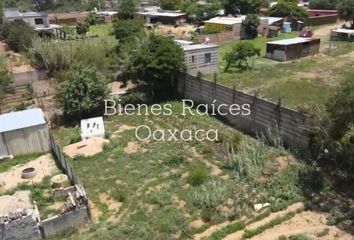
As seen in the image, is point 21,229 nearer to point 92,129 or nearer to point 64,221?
point 64,221

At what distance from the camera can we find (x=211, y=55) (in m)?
25.1

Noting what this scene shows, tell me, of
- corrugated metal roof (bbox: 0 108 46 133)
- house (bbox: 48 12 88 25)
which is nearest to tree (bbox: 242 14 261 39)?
corrugated metal roof (bbox: 0 108 46 133)

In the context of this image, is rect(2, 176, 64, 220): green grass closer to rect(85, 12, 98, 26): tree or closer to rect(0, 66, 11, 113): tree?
rect(0, 66, 11, 113): tree

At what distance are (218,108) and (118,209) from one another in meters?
8.35

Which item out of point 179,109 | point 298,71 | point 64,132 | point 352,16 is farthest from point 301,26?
point 64,132

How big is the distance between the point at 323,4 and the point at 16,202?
170 feet

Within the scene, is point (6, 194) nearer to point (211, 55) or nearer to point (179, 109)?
point (179, 109)

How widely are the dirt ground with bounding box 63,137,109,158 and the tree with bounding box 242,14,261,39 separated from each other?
25501mm

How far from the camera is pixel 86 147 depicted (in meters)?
16.5

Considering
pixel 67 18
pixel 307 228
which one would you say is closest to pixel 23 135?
pixel 307 228

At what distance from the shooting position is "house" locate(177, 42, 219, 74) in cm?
2398

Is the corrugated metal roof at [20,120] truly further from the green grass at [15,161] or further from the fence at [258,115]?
the fence at [258,115]

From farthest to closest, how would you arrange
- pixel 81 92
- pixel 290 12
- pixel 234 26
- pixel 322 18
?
pixel 322 18 → pixel 290 12 → pixel 234 26 → pixel 81 92

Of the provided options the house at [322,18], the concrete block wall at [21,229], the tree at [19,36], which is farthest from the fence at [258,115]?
the house at [322,18]
